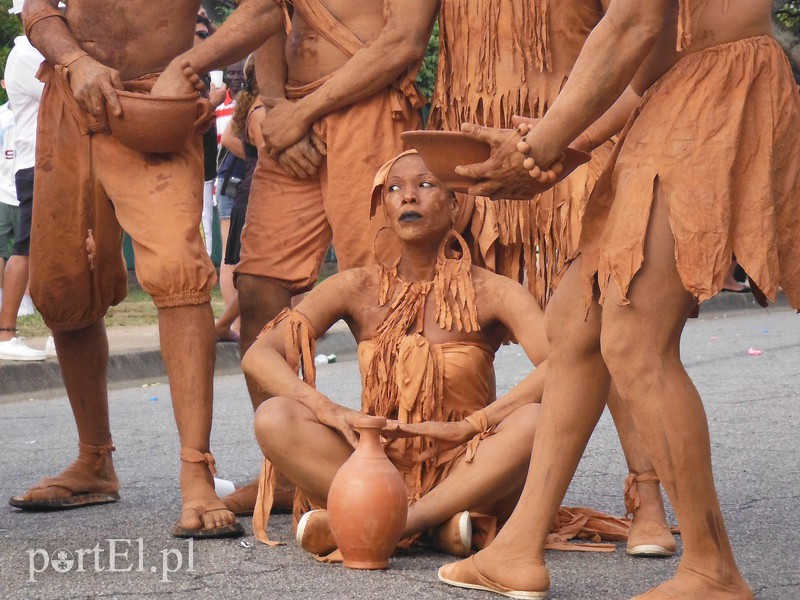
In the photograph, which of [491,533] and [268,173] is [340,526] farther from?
[268,173]

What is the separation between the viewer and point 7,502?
17.4 ft

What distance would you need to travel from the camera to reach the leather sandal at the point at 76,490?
5.13 metres

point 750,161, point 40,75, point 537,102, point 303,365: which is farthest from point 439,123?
point 750,161

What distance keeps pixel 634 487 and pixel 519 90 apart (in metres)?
1.42

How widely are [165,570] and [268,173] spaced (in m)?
1.84

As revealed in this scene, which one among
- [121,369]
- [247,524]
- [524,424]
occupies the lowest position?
[121,369]

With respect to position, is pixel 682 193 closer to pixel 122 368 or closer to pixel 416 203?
pixel 416 203

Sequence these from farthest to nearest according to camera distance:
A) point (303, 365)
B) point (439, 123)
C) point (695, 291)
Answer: point (439, 123), point (303, 365), point (695, 291)

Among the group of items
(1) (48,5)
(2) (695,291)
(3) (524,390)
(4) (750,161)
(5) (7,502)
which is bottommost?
(5) (7,502)

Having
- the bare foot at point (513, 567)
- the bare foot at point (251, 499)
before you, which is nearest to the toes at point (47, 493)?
the bare foot at point (251, 499)

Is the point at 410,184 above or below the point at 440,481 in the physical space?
above

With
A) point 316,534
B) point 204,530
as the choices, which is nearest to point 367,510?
point 316,534

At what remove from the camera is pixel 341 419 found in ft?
14.5

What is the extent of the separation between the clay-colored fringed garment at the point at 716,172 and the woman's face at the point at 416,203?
1226mm
